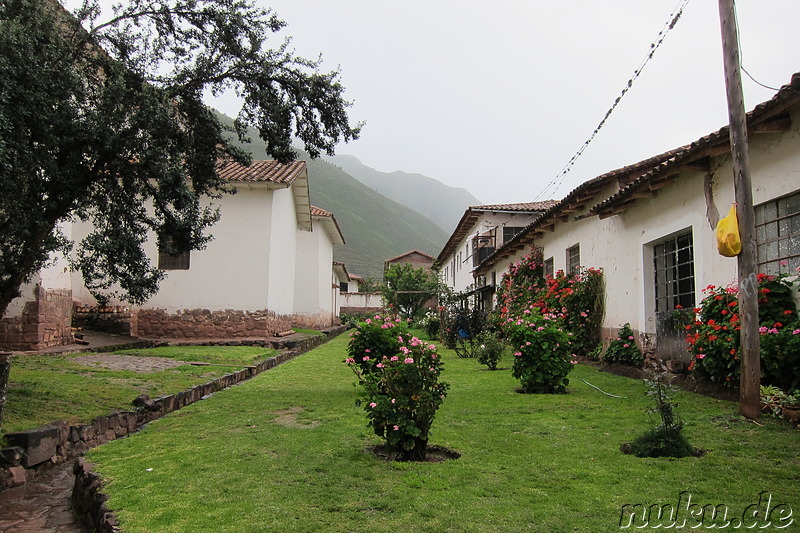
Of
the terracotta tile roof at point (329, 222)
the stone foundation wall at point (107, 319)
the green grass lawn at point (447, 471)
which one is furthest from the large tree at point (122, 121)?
the terracotta tile roof at point (329, 222)

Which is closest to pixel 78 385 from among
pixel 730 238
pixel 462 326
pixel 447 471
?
pixel 447 471

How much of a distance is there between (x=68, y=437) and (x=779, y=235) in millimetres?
7819

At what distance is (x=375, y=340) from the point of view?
8.08 metres

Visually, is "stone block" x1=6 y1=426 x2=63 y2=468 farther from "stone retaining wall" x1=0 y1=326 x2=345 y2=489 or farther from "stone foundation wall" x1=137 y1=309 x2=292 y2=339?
"stone foundation wall" x1=137 y1=309 x2=292 y2=339

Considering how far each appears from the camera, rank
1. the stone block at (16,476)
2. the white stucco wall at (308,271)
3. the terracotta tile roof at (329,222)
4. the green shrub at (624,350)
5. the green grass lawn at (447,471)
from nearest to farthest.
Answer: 1. the green grass lawn at (447,471)
2. the stone block at (16,476)
3. the green shrub at (624,350)
4. the terracotta tile roof at (329,222)
5. the white stucco wall at (308,271)

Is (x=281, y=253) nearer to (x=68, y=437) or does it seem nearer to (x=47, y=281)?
(x=47, y=281)

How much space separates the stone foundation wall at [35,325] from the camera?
466 inches

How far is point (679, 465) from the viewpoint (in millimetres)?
4211

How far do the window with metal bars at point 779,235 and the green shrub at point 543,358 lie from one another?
2.55 meters

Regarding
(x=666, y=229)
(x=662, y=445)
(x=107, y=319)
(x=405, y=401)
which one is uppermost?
(x=666, y=229)

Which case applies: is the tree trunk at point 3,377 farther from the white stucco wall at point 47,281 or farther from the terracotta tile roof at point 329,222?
the terracotta tile roof at point 329,222

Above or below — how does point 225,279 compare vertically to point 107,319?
above

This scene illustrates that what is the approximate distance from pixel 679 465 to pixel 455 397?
3.72m

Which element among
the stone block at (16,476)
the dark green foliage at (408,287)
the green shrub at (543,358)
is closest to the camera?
the stone block at (16,476)
